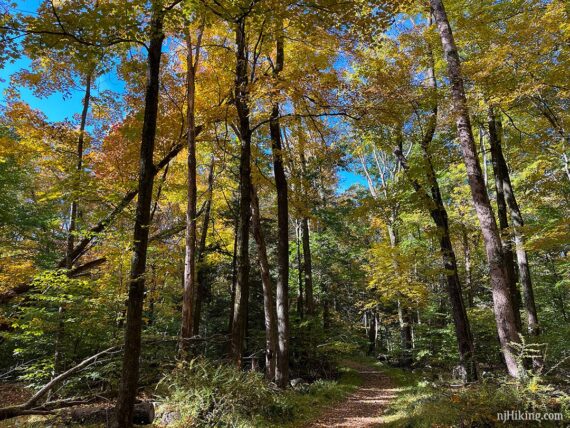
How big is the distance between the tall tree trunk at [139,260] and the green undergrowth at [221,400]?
110cm

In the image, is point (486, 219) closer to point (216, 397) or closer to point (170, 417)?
point (216, 397)

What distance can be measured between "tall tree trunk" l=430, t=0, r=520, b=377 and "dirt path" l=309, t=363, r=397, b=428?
301 centimetres

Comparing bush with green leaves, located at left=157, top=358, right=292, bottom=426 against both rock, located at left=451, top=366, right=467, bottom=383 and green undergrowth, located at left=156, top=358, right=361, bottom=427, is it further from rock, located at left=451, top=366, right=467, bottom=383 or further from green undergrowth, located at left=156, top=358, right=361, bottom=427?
rock, located at left=451, top=366, right=467, bottom=383

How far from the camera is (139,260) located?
5219 mm

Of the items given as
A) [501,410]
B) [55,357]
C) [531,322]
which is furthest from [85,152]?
[531,322]

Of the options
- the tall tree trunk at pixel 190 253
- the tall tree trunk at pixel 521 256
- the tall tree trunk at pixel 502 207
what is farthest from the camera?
the tall tree trunk at pixel 521 256

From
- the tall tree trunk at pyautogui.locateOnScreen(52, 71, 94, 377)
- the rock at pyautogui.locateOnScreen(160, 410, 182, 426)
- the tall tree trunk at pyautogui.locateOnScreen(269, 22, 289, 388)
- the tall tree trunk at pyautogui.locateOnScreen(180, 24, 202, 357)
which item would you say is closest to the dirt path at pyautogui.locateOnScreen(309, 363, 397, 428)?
the tall tree trunk at pyautogui.locateOnScreen(269, 22, 289, 388)

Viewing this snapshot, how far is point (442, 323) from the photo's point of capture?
21.1m

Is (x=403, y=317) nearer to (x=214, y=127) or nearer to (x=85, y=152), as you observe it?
(x=214, y=127)

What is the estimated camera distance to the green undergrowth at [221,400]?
5512mm

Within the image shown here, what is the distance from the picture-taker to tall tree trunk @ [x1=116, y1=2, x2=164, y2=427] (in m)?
4.80

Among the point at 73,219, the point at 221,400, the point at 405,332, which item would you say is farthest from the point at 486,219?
the point at 405,332

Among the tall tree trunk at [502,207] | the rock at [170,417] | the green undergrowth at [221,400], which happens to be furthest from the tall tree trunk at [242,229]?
the tall tree trunk at [502,207]

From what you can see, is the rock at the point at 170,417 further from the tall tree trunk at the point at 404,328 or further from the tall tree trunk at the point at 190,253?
the tall tree trunk at the point at 404,328
